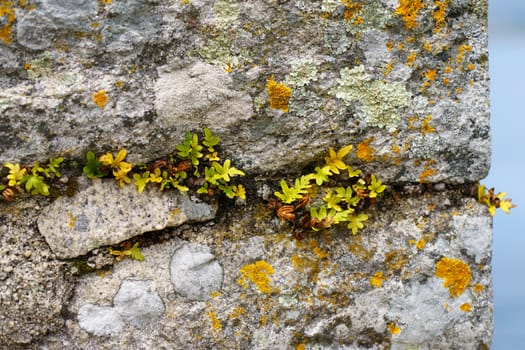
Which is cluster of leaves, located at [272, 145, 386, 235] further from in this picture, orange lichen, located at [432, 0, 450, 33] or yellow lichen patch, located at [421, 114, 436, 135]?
orange lichen, located at [432, 0, 450, 33]

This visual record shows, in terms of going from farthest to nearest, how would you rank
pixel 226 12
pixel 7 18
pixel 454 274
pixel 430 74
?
pixel 454 274
pixel 430 74
pixel 226 12
pixel 7 18

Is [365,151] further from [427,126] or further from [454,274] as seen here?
[454,274]

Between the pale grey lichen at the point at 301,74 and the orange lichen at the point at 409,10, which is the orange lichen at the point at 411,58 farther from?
the pale grey lichen at the point at 301,74

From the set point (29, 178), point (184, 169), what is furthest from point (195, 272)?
point (29, 178)

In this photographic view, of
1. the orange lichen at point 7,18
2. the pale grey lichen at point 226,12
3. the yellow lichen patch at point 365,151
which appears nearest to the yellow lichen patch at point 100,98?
the orange lichen at point 7,18

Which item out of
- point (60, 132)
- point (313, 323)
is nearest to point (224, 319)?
point (313, 323)

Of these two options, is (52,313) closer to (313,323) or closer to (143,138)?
(143,138)
